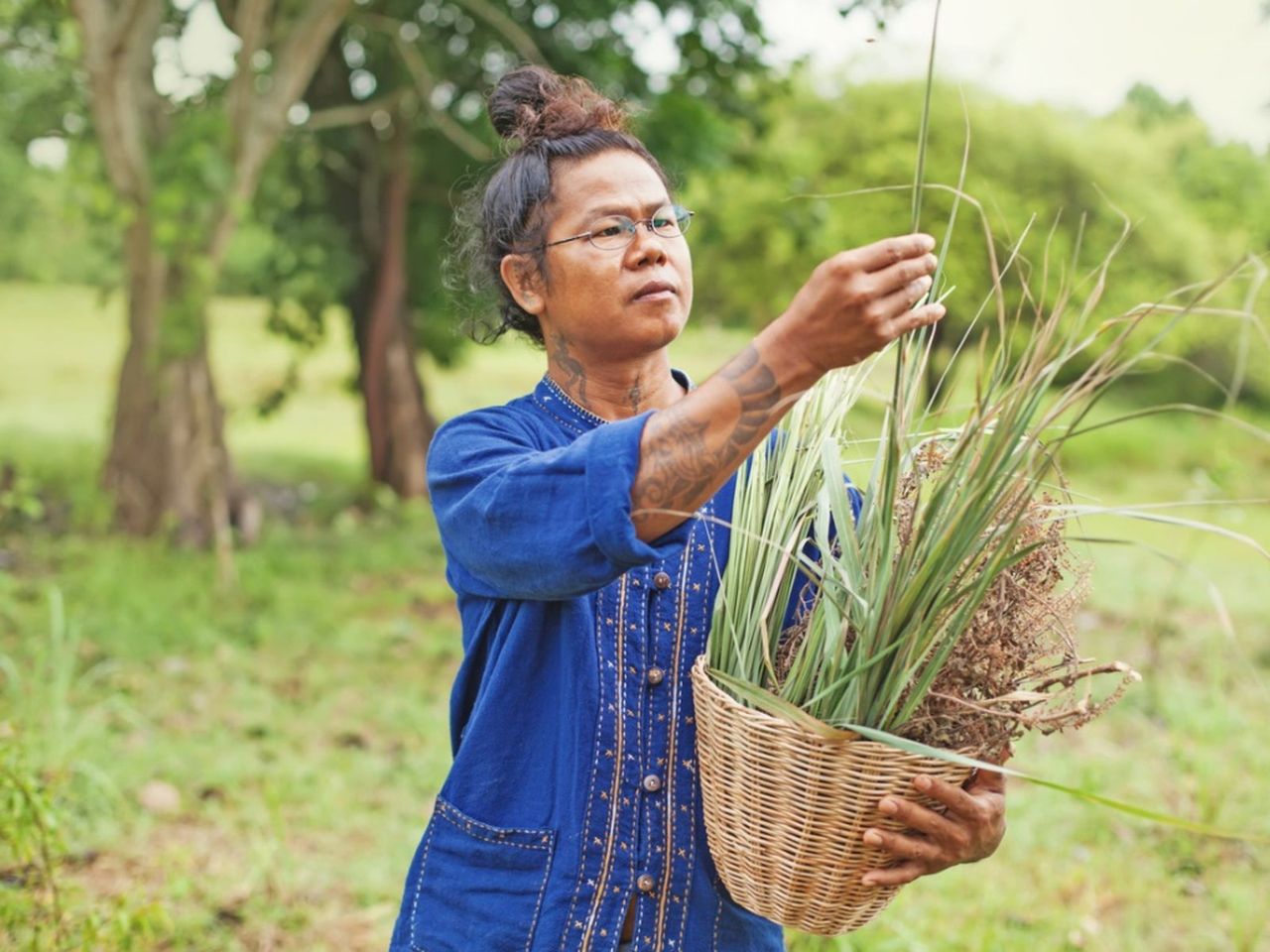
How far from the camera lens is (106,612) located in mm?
6289

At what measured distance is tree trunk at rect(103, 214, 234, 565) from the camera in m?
7.80

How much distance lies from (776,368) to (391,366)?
9.71 m

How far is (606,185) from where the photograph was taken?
5.60 feet

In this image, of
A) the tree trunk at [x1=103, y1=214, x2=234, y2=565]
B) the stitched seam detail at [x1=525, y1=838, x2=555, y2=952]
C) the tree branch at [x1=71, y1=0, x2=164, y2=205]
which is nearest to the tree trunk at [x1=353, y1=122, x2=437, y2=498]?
the tree trunk at [x1=103, y1=214, x2=234, y2=565]

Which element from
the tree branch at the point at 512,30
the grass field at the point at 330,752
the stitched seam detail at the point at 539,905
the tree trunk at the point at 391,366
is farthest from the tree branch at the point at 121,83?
the stitched seam detail at the point at 539,905

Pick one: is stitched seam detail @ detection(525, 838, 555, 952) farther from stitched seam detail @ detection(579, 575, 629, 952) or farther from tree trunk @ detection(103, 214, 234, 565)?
tree trunk @ detection(103, 214, 234, 565)

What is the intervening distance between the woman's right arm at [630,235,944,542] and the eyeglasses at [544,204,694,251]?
1.28ft

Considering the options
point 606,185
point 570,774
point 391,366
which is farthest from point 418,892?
point 391,366

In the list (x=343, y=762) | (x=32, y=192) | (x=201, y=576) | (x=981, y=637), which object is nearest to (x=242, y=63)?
(x=201, y=576)

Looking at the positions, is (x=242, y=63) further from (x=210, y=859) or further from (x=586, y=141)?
(x=586, y=141)

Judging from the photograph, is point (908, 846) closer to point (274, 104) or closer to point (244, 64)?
point (244, 64)

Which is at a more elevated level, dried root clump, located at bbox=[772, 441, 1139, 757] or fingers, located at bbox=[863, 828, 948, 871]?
dried root clump, located at bbox=[772, 441, 1139, 757]

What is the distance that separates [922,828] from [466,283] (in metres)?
1.17

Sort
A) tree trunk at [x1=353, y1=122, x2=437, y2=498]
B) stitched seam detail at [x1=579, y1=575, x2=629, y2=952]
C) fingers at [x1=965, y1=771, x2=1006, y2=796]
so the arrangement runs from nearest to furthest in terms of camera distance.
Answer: fingers at [x1=965, y1=771, x2=1006, y2=796]
stitched seam detail at [x1=579, y1=575, x2=629, y2=952]
tree trunk at [x1=353, y1=122, x2=437, y2=498]
